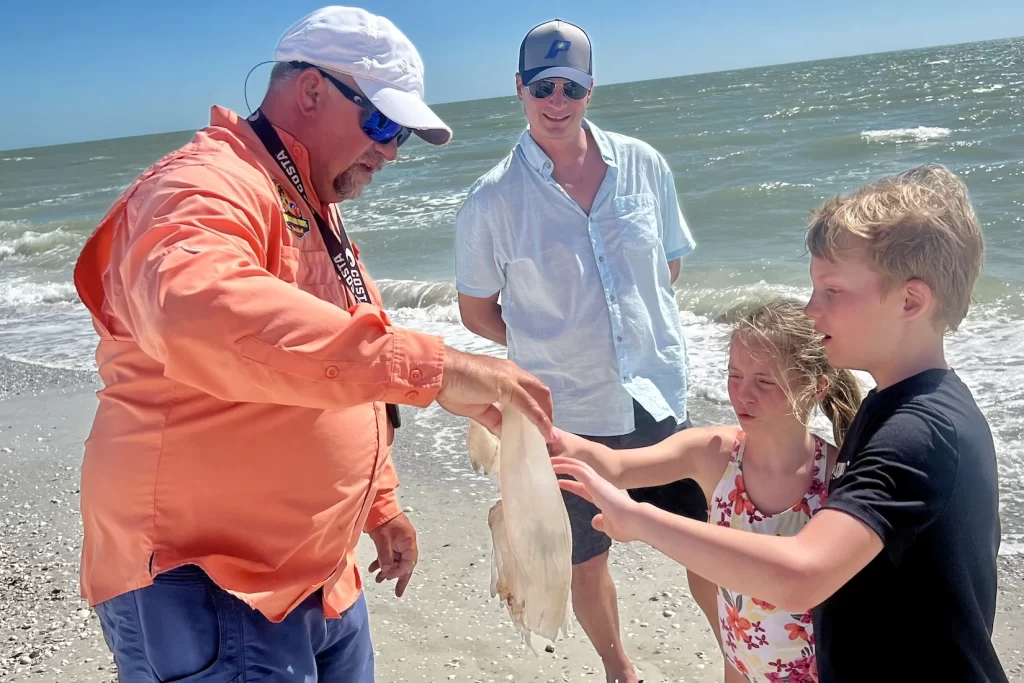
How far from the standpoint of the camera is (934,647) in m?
1.71

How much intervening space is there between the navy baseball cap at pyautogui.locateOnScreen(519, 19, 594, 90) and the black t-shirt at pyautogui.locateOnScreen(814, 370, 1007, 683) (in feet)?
6.79

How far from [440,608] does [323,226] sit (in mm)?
2599

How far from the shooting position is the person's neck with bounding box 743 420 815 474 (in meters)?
2.47

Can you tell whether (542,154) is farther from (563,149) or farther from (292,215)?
(292,215)

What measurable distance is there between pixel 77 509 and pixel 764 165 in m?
17.8

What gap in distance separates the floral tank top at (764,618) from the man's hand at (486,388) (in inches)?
28.6

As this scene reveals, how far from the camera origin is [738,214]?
15.3m

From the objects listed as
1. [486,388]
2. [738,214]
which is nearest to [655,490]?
[486,388]

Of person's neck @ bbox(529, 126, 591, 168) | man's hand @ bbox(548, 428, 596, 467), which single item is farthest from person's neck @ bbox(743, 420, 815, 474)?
person's neck @ bbox(529, 126, 591, 168)

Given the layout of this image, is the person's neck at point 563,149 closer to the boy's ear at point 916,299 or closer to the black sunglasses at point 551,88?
the black sunglasses at point 551,88

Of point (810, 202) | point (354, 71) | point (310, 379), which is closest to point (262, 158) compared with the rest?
point (354, 71)

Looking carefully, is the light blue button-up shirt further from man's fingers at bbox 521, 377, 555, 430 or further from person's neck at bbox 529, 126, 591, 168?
man's fingers at bbox 521, 377, 555, 430

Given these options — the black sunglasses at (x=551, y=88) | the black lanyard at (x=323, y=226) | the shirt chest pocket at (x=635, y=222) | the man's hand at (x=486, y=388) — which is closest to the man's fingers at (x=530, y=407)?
the man's hand at (x=486, y=388)

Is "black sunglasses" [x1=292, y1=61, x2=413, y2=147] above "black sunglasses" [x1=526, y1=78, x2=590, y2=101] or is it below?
below
